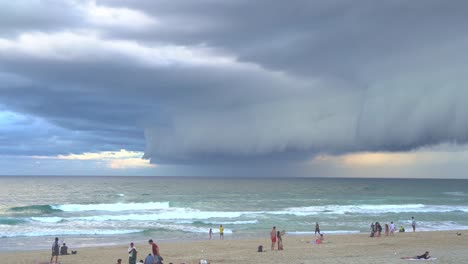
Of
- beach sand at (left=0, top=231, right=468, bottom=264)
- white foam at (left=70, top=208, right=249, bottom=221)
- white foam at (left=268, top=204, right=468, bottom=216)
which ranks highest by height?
white foam at (left=268, top=204, right=468, bottom=216)

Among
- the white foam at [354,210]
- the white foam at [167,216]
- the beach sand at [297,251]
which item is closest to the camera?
the beach sand at [297,251]

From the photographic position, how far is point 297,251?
26.1 metres

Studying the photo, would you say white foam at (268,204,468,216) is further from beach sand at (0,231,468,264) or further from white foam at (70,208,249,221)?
beach sand at (0,231,468,264)

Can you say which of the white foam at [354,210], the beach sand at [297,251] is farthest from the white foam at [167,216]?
the beach sand at [297,251]

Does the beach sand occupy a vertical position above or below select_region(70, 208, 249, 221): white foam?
below

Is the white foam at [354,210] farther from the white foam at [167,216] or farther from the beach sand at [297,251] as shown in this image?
the beach sand at [297,251]

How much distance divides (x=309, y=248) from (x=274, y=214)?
1064 inches

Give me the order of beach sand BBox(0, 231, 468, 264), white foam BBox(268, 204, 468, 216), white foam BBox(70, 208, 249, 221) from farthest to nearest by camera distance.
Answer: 1. white foam BBox(268, 204, 468, 216)
2. white foam BBox(70, 208, 249, 221)
3. beach sand BBox(0, 231, 468, 264)

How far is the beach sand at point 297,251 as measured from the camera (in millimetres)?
22667

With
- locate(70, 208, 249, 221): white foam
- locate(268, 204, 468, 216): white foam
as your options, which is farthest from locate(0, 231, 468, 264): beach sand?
locate(268, 204, 468, 216): white foam

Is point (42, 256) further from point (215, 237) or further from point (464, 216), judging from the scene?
point (464, 216)

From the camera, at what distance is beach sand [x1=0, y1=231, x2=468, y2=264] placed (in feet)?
74.4

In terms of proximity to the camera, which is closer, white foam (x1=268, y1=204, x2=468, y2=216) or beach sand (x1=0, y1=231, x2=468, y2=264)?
beach sand (x1=0, y1=231, x2=468, y2=264)

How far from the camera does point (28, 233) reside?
37.8m
